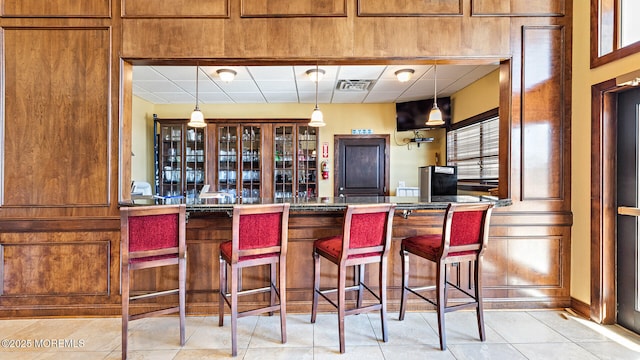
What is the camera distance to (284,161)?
5570 mm

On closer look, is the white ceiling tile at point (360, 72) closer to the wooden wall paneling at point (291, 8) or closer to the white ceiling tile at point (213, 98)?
the wooden wall paneling at point (291, 8)

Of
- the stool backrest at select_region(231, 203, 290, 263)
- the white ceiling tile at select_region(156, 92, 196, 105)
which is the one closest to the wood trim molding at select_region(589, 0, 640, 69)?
the stool backrest at select_region(231, 203, 290, 263)

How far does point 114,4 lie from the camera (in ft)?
8.44

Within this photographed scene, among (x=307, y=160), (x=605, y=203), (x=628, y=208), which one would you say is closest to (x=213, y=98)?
(x=307, y=160)

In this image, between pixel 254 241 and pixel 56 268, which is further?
pixel 56 268

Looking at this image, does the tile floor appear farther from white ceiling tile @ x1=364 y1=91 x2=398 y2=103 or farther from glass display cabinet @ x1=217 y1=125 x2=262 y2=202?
white ceiling tile @ x1=364 y1=91 x2=398 y2=103

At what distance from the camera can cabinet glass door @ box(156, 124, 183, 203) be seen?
17.7 feet

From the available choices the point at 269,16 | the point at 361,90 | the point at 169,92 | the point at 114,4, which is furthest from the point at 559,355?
the point at 169,92

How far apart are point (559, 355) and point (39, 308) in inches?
154

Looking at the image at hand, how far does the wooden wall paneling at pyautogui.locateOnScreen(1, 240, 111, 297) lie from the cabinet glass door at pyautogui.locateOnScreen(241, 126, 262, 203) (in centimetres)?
305

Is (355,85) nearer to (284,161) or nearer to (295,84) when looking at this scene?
(295,84)

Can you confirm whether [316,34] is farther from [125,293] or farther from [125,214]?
[125,293]

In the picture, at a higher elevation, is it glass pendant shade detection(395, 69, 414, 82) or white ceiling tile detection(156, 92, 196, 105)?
white ceiling tile detection(156, 92, 196, 105)

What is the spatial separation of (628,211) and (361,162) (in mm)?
3749
